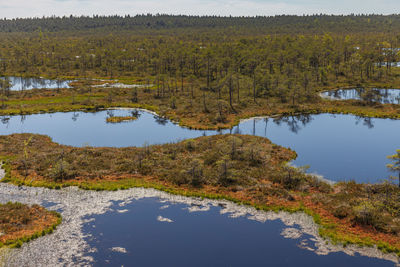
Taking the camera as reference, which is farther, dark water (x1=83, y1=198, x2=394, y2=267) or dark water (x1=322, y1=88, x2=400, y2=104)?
dark water (x1=322, y1=88, x2=400, y2=104)

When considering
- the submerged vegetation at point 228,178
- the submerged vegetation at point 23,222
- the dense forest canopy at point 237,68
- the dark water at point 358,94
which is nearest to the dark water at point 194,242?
the submerged vegetation at point 228,178

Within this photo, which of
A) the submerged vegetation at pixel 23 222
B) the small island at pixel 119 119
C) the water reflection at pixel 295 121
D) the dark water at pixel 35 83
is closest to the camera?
the submerged vegetation at pixel 23 222

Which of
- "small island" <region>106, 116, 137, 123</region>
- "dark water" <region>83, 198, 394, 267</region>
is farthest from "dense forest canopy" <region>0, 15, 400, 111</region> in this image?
"dark water" <region>83, 198, 394, 267</region>

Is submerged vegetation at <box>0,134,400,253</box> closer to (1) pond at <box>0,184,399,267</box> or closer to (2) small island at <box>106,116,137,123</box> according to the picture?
(1) pond at <box>0,184,399,267</box>

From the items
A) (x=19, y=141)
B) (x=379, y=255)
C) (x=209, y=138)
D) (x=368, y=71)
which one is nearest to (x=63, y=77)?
(x=19, y=141)

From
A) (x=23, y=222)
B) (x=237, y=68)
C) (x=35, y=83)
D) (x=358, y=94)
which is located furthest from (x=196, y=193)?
(x=35, y=83)

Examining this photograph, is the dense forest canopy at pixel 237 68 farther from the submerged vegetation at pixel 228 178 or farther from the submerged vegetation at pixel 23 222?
the submerged vegetation at pixel 23 222
